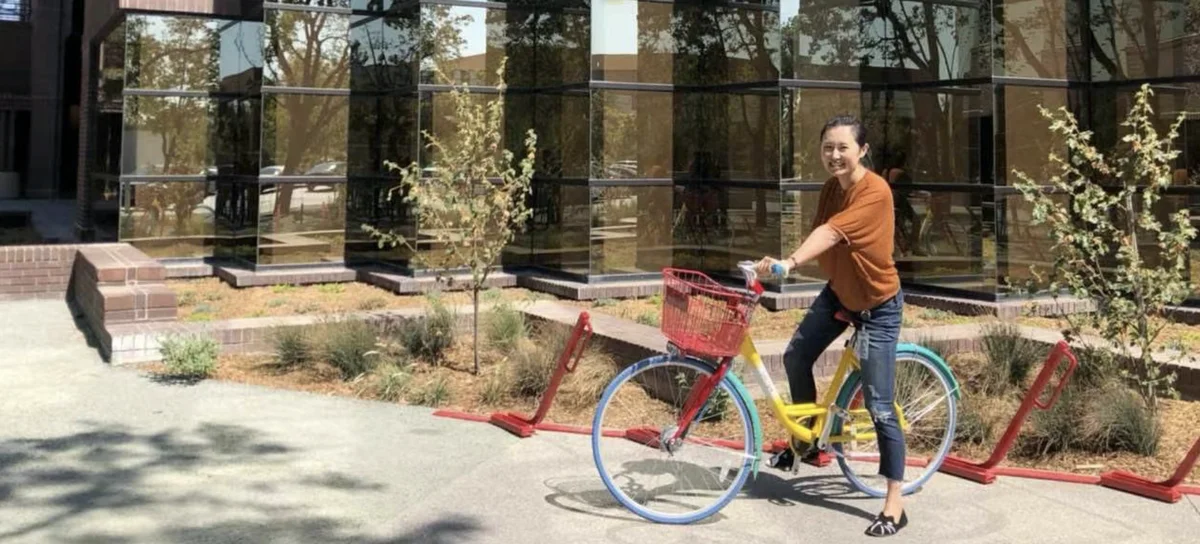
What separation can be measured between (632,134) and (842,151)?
784cm

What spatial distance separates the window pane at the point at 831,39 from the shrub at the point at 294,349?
6268mm

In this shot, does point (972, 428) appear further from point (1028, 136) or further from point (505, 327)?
point (1028, 136)

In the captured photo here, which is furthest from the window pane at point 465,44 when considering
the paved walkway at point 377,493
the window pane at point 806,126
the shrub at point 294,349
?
the paved walkway at point 377,493

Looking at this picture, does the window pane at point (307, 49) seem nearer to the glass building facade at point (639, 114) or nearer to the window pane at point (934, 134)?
the glass building facade at point (639, 114)

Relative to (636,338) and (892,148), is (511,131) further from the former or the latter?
(636,338)

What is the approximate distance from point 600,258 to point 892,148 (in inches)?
148

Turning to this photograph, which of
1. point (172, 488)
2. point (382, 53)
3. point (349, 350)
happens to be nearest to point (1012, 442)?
point (172, 488)

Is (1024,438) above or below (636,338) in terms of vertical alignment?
below

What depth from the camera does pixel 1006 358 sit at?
730cm

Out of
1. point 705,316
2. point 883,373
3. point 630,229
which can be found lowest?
point 883,373

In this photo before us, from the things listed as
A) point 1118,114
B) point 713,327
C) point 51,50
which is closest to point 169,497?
point 713,327

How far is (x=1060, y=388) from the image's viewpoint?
549 centimetres

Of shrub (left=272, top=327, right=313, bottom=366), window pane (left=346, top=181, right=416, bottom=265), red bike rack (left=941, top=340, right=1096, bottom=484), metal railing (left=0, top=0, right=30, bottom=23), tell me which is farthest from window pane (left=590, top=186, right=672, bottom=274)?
metal railing (left=0, top=0, right=30, bottom=23)

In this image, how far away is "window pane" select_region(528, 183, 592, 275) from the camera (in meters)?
12.3
